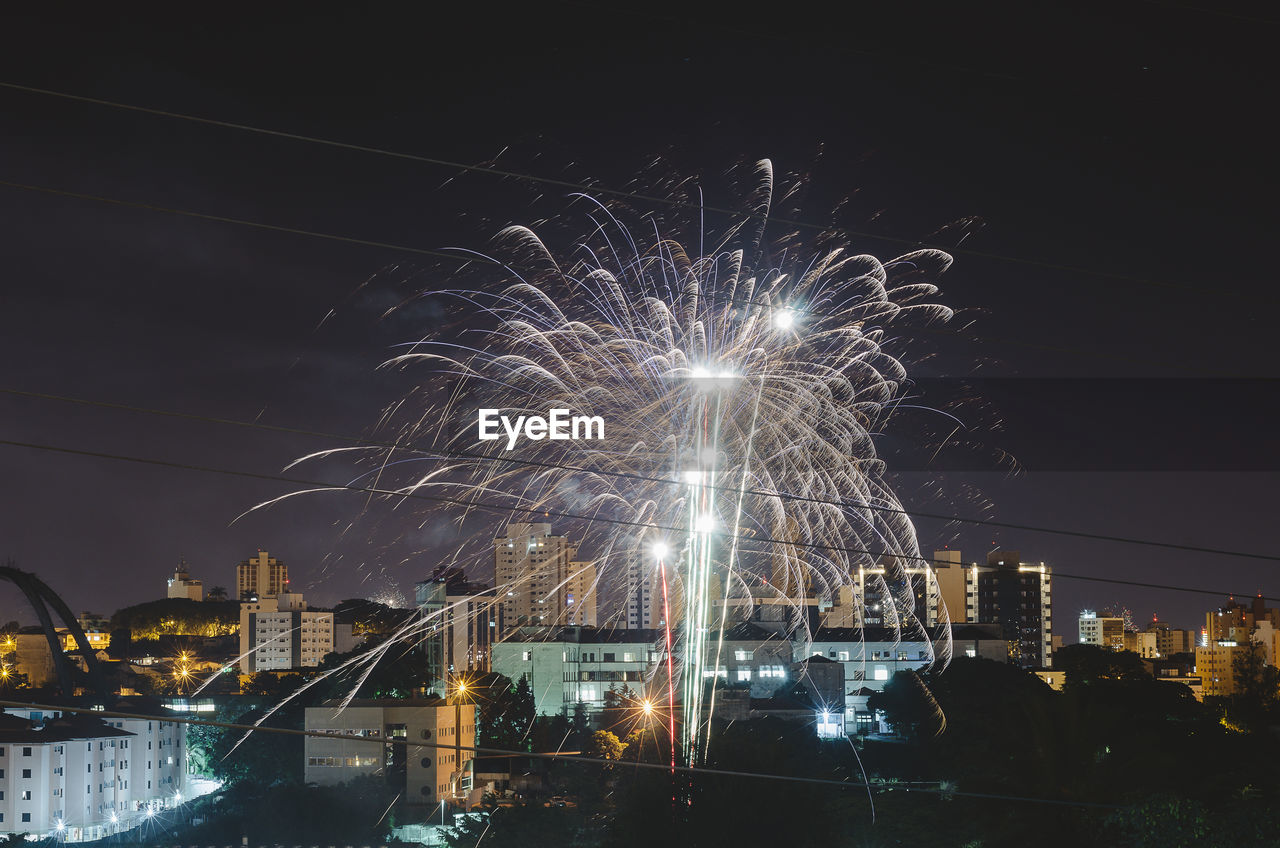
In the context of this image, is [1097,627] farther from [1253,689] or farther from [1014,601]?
[1253,689]

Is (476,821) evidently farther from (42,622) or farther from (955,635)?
(42,622)

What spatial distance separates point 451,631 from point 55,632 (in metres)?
24.6

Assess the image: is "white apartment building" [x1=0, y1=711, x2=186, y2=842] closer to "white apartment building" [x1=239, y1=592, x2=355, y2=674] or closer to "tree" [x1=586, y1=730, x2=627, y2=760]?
"tree" [x1=586, y1=730, x2=627, y2=760]

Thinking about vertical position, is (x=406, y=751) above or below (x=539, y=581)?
below

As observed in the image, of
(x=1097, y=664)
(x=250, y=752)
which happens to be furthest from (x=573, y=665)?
(x=1097, y=664)

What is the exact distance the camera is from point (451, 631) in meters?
69.3

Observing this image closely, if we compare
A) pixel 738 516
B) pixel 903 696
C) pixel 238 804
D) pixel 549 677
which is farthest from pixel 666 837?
pixel 238 804

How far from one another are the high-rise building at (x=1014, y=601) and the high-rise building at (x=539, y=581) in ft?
106

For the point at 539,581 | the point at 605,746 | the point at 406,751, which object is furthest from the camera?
the point at 539,581

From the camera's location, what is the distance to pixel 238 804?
50500mm

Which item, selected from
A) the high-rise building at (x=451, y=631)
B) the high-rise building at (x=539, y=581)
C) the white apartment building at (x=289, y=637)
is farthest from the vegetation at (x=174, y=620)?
the high-rise building at (x=451, y=631)

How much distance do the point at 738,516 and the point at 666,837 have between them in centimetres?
672

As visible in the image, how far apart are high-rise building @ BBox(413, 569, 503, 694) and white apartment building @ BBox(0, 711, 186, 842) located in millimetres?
12967

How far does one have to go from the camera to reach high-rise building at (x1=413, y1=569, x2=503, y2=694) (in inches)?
2404
